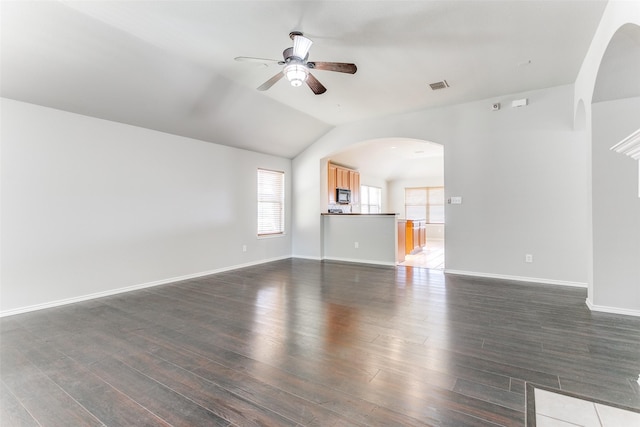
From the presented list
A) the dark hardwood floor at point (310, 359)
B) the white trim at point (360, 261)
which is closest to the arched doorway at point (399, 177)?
the white trim at point (360, 261)

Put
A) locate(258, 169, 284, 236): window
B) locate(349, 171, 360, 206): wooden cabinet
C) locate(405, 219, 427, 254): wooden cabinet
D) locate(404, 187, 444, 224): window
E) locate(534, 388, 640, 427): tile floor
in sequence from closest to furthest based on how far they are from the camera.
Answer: locate(534, 388, 640, 427): tile floor
locate(258, 169, 284, 236): window
locate(405, 219, 427, 254): wooden cabinet
locate(349, 171, 360, 206): wooden cabinet
locate(404, 187, 444, 224): window

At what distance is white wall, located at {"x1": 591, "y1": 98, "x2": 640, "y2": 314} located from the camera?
3.11m

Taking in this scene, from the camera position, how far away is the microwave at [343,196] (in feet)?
26.0

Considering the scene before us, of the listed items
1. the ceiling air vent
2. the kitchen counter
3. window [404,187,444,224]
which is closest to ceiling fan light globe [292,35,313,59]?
the ceiling air vent

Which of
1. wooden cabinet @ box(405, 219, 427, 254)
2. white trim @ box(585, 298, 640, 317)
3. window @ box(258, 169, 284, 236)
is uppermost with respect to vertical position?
window @ box(258, 169, 284, 236)

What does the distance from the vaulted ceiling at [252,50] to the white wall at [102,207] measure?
1.16 feet

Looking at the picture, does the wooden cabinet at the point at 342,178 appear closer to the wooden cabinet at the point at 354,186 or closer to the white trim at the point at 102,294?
the wooden cabinet at the point at 354,186

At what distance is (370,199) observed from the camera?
10711mm

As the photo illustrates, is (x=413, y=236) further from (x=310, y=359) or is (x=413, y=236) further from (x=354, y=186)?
(x=310, y=359)

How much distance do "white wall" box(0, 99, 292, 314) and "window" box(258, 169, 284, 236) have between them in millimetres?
796

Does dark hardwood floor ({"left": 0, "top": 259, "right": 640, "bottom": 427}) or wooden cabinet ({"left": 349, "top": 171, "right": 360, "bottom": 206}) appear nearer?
dark hardwood floor ({"left": 0, "top": 259, "right": 640, "bottom": 427})

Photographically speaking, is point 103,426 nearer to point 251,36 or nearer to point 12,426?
point 12,426

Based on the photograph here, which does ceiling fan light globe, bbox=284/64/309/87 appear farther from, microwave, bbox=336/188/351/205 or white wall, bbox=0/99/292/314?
microwave, bbox=336/188/351/205

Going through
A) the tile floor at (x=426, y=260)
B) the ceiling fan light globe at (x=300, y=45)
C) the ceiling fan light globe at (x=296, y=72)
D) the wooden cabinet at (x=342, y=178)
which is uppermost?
the ceiling fan light globe at (x=300, y=45)
